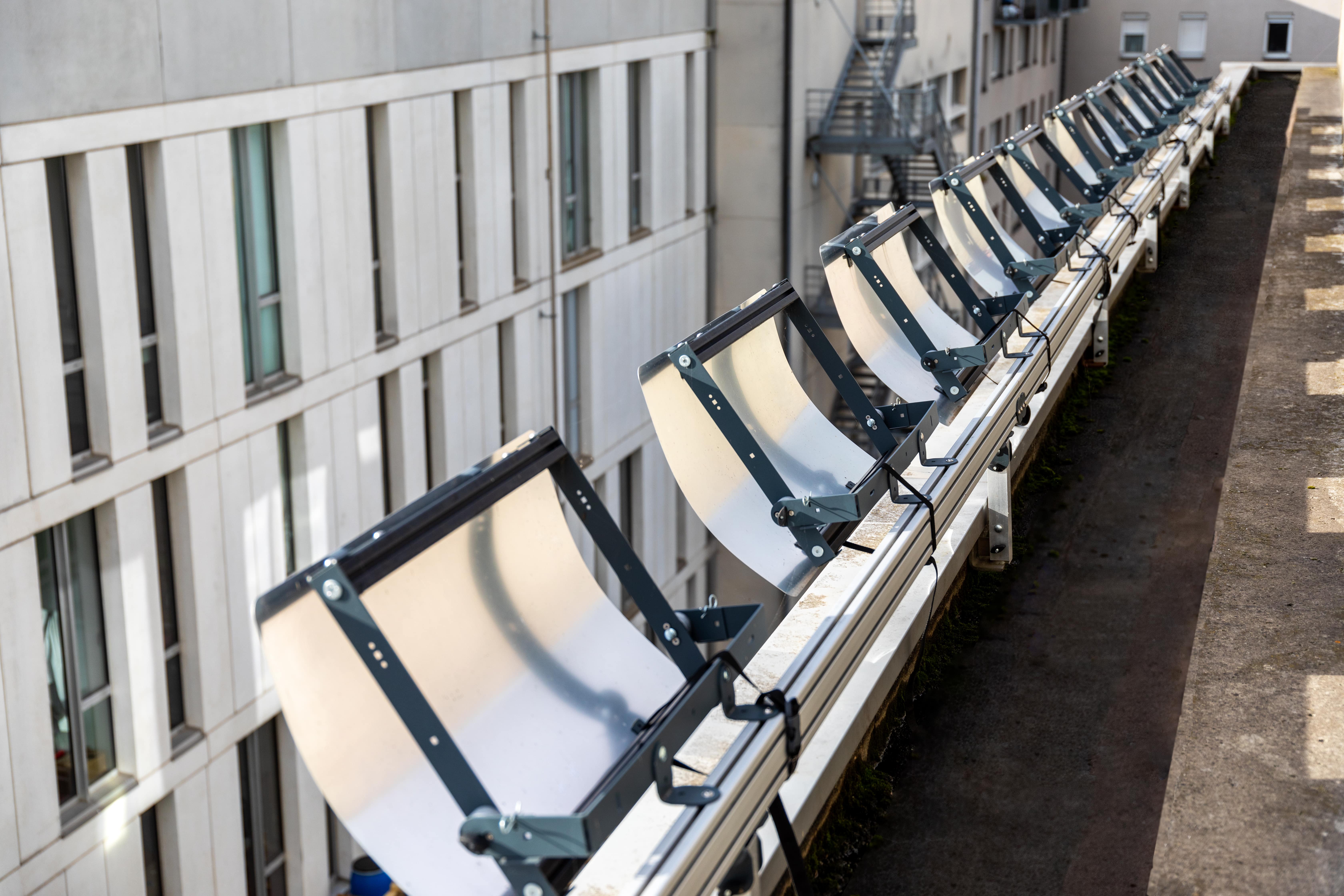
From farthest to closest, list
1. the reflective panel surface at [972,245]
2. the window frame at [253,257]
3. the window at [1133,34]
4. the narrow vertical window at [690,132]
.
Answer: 1. the window at [1133,34]
2. the narrow vertical window at [690,132]
3. the window frame at [253,257]
4. the reflective panel surface at [972,245]

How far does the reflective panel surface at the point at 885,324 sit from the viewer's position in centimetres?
504

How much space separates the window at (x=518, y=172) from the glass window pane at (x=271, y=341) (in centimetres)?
489

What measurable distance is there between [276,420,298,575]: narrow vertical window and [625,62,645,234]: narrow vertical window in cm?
909

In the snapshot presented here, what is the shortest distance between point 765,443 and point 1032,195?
476 centimetres

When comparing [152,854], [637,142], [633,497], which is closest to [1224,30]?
[637,142]

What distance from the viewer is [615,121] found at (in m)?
21.3

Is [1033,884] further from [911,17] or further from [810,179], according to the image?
[911,17]

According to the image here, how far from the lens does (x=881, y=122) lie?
27188 millimetres

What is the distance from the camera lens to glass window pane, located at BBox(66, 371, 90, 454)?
1170cm

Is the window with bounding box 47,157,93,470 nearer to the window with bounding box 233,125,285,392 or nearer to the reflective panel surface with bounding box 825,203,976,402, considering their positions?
the window with bounding box 233,125,285,392

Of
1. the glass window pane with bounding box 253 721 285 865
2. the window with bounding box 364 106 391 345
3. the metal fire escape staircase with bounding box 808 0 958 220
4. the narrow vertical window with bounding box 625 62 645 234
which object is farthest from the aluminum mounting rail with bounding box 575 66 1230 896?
the metal fire escape staircase with bounding box 808 0 958 220

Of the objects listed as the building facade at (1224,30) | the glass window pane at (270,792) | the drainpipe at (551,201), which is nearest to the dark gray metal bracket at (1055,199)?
the glass window pane at (270,792)

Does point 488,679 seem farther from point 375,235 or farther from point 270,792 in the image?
point 375,235

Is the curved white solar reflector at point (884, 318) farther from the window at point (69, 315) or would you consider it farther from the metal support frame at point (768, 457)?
the window at point (69, 315)
